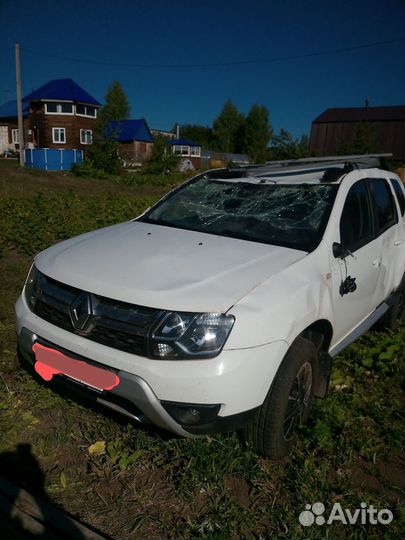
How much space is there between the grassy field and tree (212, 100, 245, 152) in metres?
78.0

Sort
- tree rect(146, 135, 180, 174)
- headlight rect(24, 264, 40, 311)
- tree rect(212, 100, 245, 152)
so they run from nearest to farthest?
headlight rect(24, 264, 40, 311), tree rect(146, 135, 180, 174), tree rect(212, 100, 245, 152)

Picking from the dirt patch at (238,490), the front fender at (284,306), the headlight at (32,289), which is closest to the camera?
the front fender at (284,306)

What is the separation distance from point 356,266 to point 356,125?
50.5m

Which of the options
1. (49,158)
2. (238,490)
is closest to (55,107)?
(49,158)

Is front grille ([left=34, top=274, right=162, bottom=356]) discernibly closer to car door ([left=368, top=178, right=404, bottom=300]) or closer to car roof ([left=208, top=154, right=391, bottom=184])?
car roof ([left=208, top=154, right=391, bottom=184])

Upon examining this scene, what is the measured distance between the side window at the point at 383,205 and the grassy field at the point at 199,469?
1.37 m

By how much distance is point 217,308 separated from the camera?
2.01m

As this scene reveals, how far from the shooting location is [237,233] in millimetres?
2979

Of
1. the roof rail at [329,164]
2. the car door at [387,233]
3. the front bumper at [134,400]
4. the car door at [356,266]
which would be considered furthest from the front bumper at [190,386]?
the roof rail at [329,164]

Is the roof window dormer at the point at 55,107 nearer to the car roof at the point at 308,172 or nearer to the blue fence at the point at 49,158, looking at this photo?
the blue fence at the point at 49,158

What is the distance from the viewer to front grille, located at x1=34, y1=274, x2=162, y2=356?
2.05 meters

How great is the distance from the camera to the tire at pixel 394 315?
4152 mm

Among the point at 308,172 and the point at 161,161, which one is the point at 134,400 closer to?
the point at 308,172

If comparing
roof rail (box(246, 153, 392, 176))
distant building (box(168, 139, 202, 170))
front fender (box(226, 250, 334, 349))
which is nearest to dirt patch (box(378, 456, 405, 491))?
front fender (box(226, 250, 334, 349))
